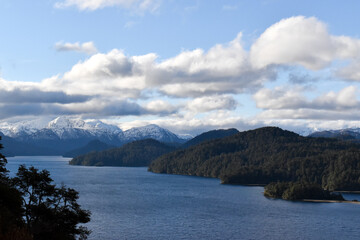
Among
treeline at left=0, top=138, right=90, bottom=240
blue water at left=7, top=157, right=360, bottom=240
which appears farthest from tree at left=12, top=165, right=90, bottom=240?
blue water at left=7, top=157, right=360, bottom=240

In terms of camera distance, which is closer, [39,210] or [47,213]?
[47,213]

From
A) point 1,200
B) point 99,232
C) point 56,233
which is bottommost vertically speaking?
point 99,232

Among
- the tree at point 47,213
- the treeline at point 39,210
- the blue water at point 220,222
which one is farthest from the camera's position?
the blue water at point 220,222

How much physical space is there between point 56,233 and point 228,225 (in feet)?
315

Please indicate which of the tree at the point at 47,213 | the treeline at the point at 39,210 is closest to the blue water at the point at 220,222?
the tree at the point at 47,213

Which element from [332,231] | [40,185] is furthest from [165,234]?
[40,185]

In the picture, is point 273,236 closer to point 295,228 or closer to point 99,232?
point 295,228

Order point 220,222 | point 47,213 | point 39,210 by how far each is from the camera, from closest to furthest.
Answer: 1. point 47,213
2. point 39,210
3. point 220,222

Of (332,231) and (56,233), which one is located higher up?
(56,233)

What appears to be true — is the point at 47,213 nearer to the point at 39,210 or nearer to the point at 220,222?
the point at 39,210

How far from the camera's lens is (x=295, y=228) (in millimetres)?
147250

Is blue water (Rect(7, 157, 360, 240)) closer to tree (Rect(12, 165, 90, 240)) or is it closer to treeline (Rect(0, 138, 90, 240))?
tree (Rect(12, 165, 90, 240))

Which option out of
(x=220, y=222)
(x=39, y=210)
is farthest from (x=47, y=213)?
(x=220, y=222)

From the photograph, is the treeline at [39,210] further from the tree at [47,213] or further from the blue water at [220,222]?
the blue water at [220,222]
